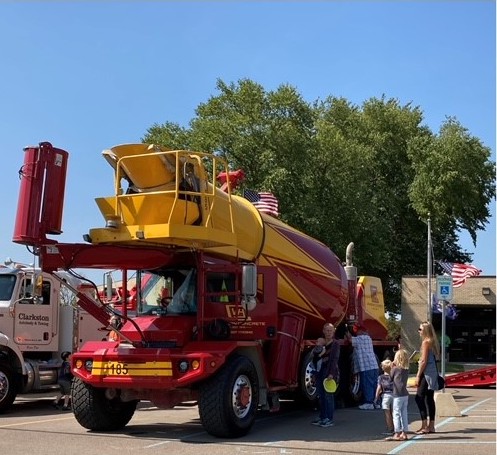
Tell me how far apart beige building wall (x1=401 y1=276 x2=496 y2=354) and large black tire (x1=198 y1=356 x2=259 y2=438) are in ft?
81.3

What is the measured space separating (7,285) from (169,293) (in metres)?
5.28

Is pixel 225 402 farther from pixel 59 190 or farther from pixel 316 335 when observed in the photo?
pixel 316 335

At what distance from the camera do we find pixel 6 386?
47.2ft

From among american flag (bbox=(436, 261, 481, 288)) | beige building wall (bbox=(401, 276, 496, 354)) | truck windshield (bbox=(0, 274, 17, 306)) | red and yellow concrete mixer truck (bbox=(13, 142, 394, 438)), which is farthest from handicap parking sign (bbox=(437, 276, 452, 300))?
beige building wall (bbox=(401, 276, 496, 354))

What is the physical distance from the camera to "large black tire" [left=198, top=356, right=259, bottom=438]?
1030cm

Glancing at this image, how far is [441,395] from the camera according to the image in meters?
14.1

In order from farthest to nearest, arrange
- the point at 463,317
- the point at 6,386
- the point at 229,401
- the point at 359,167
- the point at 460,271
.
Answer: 1. the point at 359,167
2. the point at 463,317
3. the point at 460,271
4. the point at 6,386
5. the point at 229,401

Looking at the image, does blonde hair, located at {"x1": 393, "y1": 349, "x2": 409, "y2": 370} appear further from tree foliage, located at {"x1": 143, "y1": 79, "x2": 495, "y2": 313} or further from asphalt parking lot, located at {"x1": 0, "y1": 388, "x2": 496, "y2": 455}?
tree foliage, located at {"x1": 143, "y1": 79, "x2": 495, "y2": 313}

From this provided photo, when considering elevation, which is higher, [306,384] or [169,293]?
[169,293]

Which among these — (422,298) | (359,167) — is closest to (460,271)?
(422,298)

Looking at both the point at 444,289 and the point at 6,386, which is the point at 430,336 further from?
the point at 6,386

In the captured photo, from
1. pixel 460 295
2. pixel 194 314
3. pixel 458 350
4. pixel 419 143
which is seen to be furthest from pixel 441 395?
pixel 419 143

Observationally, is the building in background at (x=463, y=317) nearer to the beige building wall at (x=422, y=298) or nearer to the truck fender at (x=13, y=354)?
the beige building wall at (x=422, y=298)

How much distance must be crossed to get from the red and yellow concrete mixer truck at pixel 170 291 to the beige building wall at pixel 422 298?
2339cm
